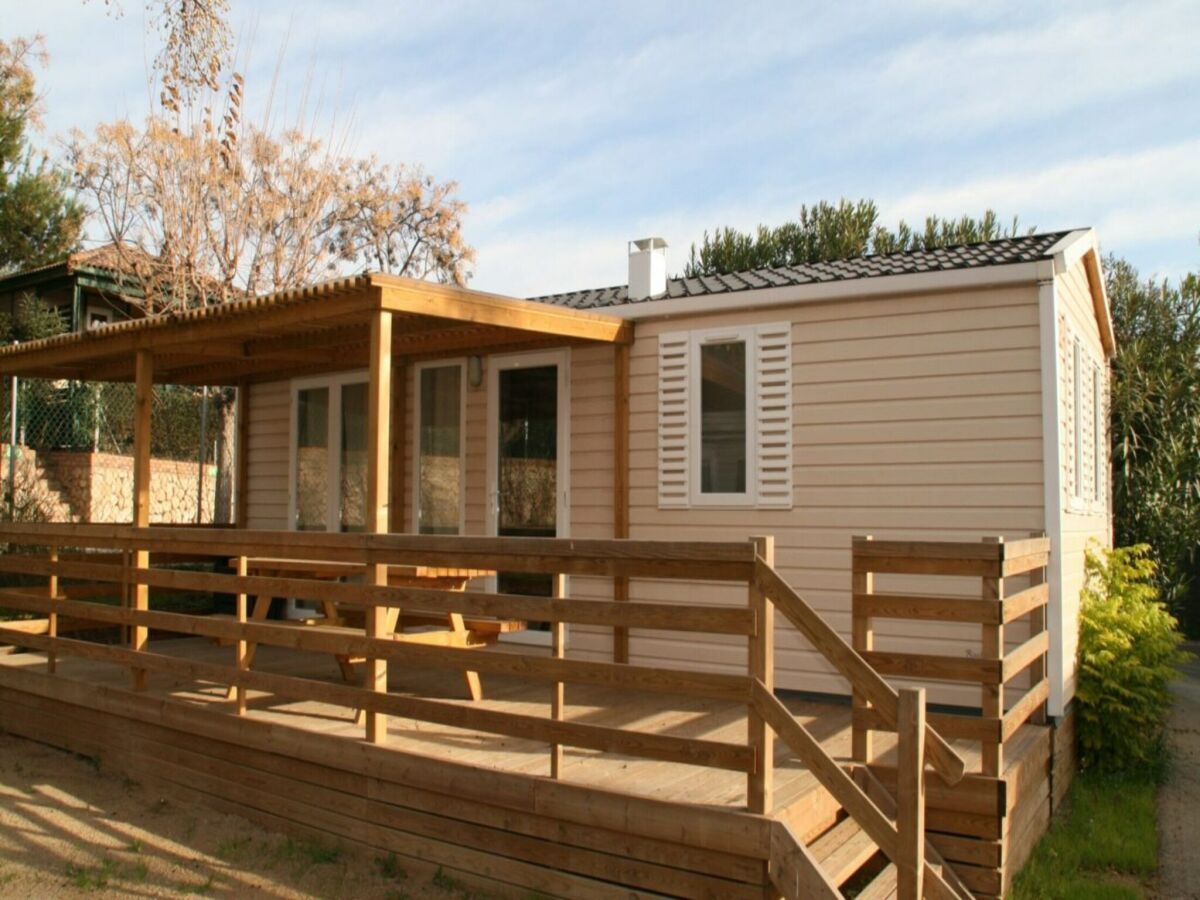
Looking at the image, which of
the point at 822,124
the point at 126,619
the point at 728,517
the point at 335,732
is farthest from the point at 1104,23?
the point at 822,124

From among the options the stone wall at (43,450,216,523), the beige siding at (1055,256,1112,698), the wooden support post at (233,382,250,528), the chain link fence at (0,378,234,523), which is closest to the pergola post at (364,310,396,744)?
the beige siding at (1055,256,1112,698)

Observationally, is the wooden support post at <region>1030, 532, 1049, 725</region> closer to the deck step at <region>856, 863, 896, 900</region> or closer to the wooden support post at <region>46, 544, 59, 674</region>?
the deck step at <region>856, 863, 896, 900</region>

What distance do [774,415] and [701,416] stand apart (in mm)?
540

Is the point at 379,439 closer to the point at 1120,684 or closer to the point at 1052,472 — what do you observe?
the point at 1052,472

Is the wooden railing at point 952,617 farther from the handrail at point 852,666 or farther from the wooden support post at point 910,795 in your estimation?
the wooden support post at point 910,795

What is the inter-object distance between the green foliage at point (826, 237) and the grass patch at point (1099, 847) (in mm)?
19725

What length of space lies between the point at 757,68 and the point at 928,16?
2.93 meters

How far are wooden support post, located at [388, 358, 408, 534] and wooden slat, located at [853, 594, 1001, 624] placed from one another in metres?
4.59

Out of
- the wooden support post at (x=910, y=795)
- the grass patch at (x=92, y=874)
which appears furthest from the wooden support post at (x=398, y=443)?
the wooden support post at (x=910, y=795)

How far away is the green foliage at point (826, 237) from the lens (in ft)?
80.2

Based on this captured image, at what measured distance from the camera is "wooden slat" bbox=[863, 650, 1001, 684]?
159 inches

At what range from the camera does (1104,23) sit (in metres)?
8.27

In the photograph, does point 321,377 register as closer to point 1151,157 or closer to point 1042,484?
point 1042,484

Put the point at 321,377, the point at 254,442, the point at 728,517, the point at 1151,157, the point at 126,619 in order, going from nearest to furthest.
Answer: the point at 126,619 → the point at 728,517 → the point at 321,377 → the point at 254,442 → the point at 1151,157
